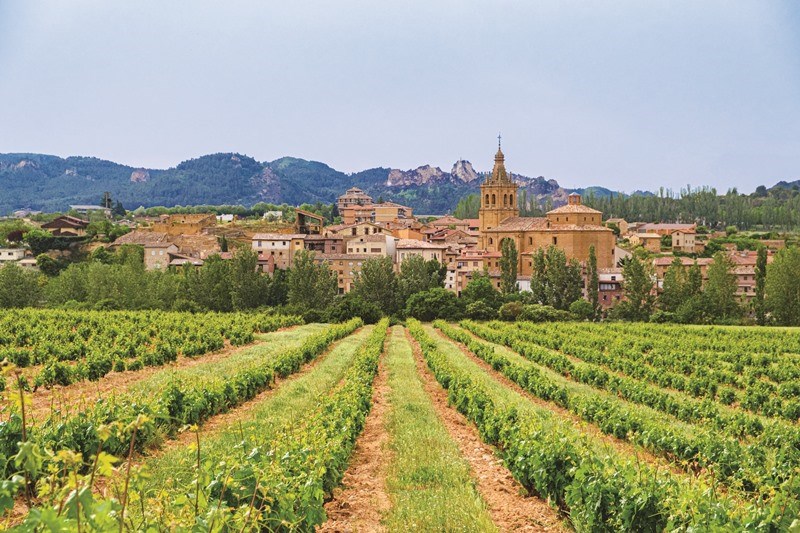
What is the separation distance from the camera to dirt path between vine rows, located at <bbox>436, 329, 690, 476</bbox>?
38.0ft

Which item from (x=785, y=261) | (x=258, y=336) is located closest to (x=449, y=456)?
(x=258, y=336)

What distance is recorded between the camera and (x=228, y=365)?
2458 cm

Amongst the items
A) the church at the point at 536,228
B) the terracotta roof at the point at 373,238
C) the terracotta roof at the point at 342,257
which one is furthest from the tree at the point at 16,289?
the church at the point at 536,228

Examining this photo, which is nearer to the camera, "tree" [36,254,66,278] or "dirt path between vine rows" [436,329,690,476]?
"dirt path between vine rows" [436,329,690,476]

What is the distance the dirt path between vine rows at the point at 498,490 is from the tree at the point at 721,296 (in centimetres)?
5917

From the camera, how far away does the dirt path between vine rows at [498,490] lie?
939 centimetres

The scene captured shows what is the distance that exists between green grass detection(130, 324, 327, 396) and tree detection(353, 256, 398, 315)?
101 ft

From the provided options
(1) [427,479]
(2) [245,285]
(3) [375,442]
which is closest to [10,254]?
(2) [245,285]

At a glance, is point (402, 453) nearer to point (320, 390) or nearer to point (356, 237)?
point (320, 390)

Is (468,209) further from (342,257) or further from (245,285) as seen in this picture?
(245,285)

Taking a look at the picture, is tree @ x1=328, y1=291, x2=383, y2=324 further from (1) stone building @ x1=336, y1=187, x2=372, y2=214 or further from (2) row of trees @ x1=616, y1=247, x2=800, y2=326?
(1) stone building @ x1=336, y1=187, x2=372, y2=214

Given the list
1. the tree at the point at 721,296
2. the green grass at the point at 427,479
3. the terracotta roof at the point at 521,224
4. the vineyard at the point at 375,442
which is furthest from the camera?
the terracotta roof at the point at 521,224

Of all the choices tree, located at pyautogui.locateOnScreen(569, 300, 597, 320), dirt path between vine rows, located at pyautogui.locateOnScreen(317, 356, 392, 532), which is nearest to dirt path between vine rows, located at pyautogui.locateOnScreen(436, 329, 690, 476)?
dirt path between vine rows, located at pyautogui.locateOnScreen(317, 356, 392, 532)

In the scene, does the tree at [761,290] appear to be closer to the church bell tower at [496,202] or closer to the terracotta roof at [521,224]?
the terracotta roof at [521,224]
